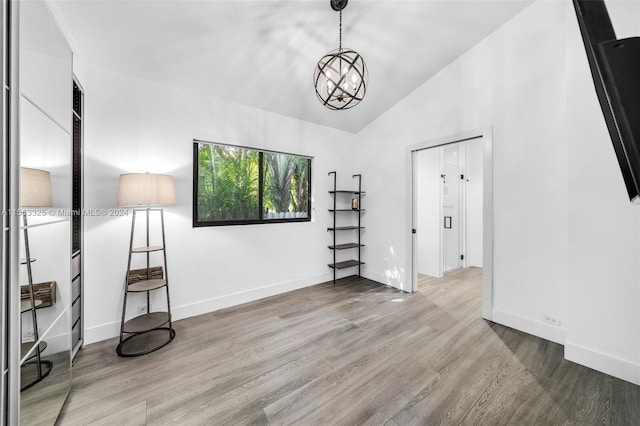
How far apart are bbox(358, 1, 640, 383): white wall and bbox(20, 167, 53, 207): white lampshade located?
3.51 m

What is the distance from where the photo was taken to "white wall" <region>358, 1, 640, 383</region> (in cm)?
188

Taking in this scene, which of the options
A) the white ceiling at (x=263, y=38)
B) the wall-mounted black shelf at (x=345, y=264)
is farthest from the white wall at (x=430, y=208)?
the white ceiling at (x=263, y=38)

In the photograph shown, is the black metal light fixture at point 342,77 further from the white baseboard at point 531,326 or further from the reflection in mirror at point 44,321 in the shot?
the white baseboard at point 531,326

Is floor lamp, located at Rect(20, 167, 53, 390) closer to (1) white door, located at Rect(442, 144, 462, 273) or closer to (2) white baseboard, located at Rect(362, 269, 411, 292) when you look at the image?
(2) white baseboard, located at Rect(362, 269, 411, 292)

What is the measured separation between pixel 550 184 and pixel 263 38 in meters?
3.01

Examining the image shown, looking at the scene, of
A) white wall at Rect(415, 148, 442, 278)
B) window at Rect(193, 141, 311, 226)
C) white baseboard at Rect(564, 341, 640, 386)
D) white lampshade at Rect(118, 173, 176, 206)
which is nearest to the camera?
white baseboard at Rect(564, 341, 640, 386)

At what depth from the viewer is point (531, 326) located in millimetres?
2459

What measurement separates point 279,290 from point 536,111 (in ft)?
11.5

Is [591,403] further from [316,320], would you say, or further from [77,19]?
[77,19]

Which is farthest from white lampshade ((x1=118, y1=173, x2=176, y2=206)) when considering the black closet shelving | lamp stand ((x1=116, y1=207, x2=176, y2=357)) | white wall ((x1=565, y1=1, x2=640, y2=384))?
white wall ((x1=565, y1=1, x2=640, y2=384))

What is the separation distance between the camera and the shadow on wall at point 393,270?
375cm

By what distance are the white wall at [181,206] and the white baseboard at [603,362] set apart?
2.83 meters

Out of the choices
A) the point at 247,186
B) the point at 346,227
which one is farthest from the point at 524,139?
the point at 247,186

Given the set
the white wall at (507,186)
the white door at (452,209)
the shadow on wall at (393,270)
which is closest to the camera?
the white wall at (507,186)
